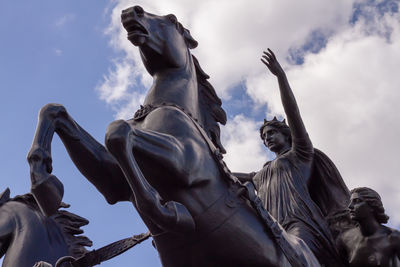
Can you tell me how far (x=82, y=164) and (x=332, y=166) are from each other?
3.35m

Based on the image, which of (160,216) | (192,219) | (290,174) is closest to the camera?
(160,216)

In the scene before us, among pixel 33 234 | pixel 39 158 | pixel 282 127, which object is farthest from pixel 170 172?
pixel 282 127

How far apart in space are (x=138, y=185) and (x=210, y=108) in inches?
78.0

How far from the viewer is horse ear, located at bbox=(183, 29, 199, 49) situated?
22.3 ft

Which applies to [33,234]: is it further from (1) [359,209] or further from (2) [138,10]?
(1) [359,209]

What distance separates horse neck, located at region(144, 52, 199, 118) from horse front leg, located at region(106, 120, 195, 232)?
1004 mm

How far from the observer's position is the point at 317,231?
7676 millimetres

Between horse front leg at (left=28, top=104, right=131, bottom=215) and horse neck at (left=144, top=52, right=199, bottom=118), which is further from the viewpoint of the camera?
horse neck at (left=144, top=52, right=199, bottom=118)

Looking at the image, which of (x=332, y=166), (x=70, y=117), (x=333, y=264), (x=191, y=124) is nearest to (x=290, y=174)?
(x=332, y=166)

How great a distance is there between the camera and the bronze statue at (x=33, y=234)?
716 centimetres

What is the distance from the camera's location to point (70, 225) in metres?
7.82

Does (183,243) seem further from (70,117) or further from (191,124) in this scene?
(70,117)

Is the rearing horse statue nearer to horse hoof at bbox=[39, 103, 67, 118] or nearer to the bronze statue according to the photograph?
horse hoof at bbox=[39, 103, 67, 118]

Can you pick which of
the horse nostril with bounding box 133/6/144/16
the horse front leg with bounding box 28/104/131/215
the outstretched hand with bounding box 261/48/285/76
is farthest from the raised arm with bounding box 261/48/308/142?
the horse front leg with bounding box 28/104/131/215
